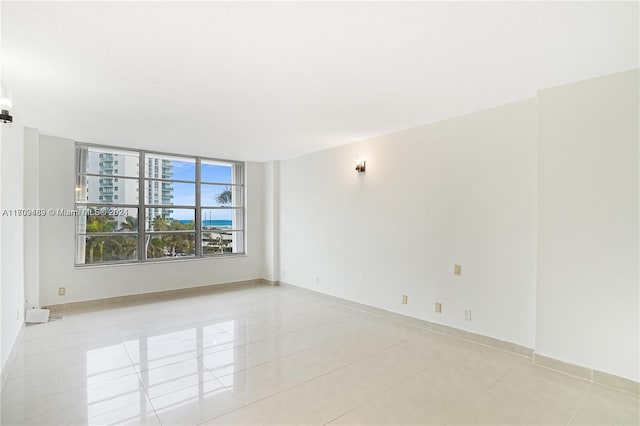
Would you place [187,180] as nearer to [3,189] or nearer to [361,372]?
[3,189]

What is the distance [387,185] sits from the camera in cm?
463

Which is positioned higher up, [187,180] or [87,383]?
[187,180]

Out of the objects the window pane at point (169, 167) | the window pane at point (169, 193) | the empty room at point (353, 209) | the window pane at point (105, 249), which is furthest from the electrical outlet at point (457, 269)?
the window pane at point (105, 249)

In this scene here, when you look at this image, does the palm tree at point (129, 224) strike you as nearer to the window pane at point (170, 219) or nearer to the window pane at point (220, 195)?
the window pane at point (170, 219)

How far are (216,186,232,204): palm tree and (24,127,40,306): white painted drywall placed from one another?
2850 millimetres

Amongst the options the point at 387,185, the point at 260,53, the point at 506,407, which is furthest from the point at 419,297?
the point at 260,53

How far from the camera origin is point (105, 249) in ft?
17.7

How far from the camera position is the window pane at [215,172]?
6.50 meters

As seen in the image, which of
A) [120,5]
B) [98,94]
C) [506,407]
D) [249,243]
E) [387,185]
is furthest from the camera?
[249,243]

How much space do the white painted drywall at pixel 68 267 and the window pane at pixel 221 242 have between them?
41cm

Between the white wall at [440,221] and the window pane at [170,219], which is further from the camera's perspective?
the window pane at [170,219]

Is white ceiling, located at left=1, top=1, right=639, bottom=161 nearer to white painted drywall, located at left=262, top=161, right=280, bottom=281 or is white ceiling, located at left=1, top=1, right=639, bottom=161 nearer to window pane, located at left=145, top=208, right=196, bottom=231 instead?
window pane, located at left=145, top=208, right=196, bottom=231

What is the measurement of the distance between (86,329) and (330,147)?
4.26 m

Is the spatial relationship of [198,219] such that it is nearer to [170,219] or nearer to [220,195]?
[170,219]
